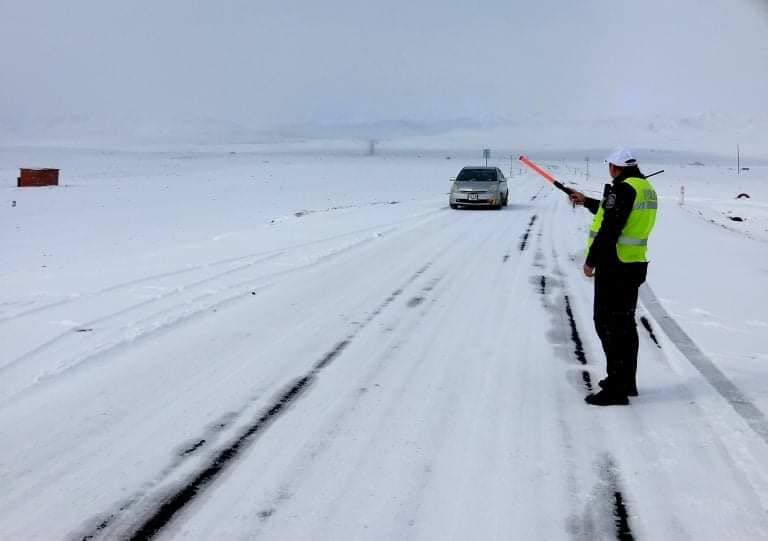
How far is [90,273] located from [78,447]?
6837 mm

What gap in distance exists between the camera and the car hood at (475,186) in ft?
73.7

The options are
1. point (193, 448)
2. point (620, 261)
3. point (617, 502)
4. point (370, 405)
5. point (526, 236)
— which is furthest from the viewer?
point (526, 236)

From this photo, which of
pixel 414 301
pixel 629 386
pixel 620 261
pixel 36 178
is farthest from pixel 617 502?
pixel 36 178

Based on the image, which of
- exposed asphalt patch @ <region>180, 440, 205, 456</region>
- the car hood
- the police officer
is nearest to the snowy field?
exposed asphalt patch @ <region>180, 440, 205, 456</region>

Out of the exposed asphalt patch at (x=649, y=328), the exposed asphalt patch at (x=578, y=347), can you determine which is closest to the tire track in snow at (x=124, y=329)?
the exposed asphalt patch at (x=578, y=347)

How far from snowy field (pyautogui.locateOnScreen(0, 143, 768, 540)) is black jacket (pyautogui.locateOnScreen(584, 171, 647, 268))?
3.40 feet

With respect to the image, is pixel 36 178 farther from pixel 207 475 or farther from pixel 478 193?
pixel 207 475

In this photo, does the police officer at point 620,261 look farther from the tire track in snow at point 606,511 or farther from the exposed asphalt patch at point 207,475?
the exposed asphalt patch at point 207,475

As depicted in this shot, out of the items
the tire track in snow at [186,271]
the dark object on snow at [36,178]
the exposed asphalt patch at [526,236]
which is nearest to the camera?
the tire track in snow at [186,271]

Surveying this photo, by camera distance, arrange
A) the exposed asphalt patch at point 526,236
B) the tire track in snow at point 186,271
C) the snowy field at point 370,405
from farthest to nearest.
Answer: the exposed asphalt patch at point 526,236
the tire track in snow at point 186,271
the snowy field at point 370,405

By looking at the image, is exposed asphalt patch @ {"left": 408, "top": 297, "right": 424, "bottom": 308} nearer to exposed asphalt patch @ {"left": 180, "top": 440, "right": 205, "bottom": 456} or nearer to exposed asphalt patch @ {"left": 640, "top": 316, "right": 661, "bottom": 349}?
exposed asphalt patch @ {"left": 640, "top": 316, "right": 661, "bottom": 349}

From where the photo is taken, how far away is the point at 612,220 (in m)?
4.76

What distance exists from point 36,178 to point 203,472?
1372 inches

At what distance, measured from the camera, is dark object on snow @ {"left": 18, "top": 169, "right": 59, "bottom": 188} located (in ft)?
110
